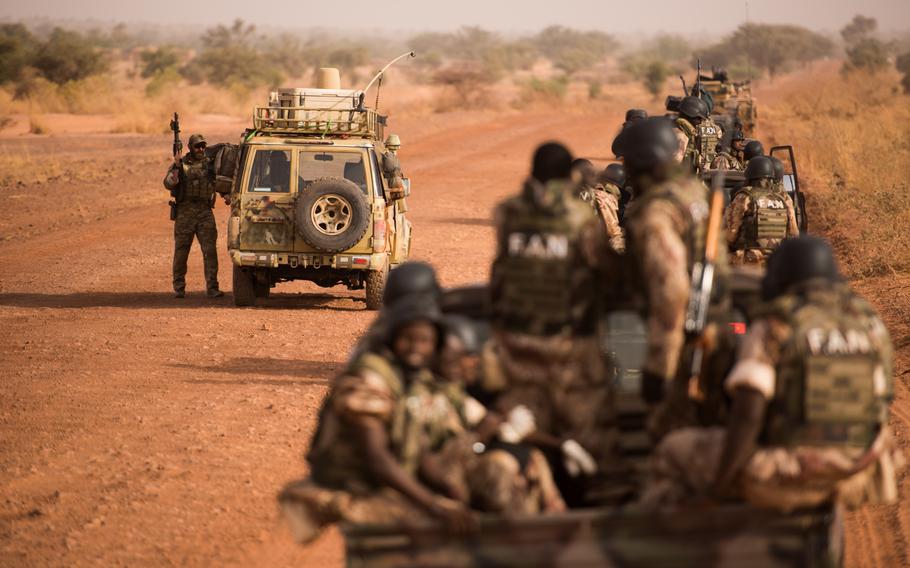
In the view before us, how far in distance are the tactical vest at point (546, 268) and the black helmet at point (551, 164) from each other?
5.5 inches

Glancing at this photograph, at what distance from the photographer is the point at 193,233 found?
593 inches

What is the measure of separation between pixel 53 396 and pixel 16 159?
69.2ft

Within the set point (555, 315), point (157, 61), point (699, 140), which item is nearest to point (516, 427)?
point (555, 315)

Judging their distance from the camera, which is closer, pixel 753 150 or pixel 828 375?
pixel 828 375

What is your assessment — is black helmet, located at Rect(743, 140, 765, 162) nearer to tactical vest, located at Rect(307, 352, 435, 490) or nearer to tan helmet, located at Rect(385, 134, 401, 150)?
tan helmet, located at Rect(385, 134, 401, 150)

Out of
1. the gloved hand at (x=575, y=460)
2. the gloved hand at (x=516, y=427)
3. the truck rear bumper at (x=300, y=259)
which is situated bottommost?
the truck rear bumper at (x=300, y=259)

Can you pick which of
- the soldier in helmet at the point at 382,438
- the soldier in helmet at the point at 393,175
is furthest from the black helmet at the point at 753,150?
the soldier in helmet at the point at 382,438

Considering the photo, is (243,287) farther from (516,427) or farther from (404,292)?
(516,427)

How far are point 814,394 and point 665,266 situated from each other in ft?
2.48

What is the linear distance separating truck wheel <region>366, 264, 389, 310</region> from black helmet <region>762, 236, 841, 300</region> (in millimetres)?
9953

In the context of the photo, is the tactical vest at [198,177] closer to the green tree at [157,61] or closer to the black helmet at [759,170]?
the black helmet at [759,170]

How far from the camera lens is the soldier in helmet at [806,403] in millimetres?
4129

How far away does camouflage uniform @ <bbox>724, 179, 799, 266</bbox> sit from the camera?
10039 mm

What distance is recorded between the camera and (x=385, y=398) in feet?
13.9
